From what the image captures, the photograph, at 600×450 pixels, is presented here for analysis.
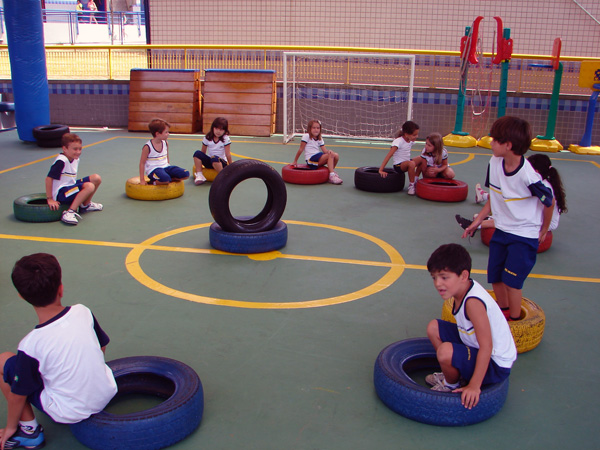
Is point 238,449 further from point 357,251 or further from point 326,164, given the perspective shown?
point 326,164

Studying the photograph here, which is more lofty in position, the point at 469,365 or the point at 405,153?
the point at 405,153

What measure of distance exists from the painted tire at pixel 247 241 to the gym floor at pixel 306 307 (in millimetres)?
121

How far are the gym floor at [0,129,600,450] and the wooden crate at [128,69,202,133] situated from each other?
635 cm

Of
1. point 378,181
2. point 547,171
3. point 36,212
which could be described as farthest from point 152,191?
point 547,171

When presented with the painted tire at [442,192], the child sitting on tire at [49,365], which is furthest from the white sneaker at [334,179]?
the child sitting on tire at [49,365]

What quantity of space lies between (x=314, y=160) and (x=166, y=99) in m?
6.99

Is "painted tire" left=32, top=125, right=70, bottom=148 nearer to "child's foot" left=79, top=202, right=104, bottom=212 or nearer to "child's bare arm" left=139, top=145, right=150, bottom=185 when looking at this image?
"child's bare arm" left=139, top=145, right=150, bottom=185

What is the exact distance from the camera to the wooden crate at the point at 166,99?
1523 centimetres

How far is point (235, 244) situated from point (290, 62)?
12010 mm

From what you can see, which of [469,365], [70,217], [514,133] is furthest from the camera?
[70,217]

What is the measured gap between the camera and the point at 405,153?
376 inches

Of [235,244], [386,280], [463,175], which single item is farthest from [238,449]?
[463,175]

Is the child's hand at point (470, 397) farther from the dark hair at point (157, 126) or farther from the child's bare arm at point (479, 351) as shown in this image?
the dark hair at point (157, 126)

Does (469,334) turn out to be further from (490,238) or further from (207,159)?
(207,159)
